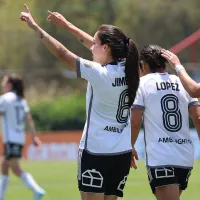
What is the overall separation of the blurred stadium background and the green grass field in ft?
17.9

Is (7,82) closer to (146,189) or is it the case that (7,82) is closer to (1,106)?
(1,106)

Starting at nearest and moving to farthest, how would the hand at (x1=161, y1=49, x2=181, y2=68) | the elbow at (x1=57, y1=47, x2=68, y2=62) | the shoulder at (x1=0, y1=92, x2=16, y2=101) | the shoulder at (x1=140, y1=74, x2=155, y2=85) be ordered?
the elbow at (x1=57, y1=47, x2=68, y2=62)
the hand at (x1=161, y1=49, x2=181, y2=68)
the shoulder at (x1=140, y1=74, x2=155, y2=85)
the shoulder at (x1=0, y1=92, x2=16, y2=101)

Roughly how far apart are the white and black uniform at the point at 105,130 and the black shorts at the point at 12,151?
7.10 metres

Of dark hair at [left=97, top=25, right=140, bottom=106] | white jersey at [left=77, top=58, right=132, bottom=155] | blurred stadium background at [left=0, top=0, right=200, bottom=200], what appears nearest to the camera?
white jersey at [left=77, top=58, right=132, bottom=155]

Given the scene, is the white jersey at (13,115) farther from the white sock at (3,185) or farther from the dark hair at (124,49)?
the dark hair at (124,49)

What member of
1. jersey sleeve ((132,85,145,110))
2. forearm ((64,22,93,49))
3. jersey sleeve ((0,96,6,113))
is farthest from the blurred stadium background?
forearm ((64,22,93,49))

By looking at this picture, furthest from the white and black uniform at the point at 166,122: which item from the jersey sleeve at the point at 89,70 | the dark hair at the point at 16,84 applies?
the dark hair at the point at 16,84

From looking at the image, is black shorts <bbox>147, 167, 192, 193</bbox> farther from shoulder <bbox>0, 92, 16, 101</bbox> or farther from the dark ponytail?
shoulder <bbox>0, 92, 16, 101</bbox>

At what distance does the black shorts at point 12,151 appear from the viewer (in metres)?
13.9

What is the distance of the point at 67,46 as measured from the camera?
49.3 m

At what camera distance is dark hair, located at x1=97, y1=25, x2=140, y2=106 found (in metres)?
6.92

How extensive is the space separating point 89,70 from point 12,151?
302 inches

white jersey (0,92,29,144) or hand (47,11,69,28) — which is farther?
white jersey (0,92,29,144)

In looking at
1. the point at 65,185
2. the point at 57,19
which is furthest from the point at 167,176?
the point at 65,185
